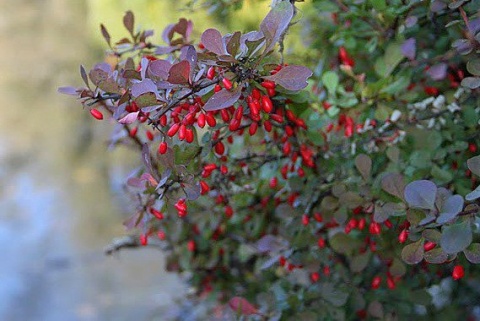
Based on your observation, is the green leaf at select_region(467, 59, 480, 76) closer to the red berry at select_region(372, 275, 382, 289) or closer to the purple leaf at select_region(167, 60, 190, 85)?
the purple leaf at select_region(167, 60, 190, 85)

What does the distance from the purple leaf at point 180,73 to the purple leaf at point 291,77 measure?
0.37ft

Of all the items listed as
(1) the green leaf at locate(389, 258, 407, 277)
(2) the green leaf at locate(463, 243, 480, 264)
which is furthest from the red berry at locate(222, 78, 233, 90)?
(1) the green leaf at locate(389, 258, 407, 277)

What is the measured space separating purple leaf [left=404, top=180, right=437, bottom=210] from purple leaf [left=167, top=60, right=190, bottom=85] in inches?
13.0

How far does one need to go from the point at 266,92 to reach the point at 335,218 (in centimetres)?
34

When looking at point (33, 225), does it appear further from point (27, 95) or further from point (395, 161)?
point (395, 161)

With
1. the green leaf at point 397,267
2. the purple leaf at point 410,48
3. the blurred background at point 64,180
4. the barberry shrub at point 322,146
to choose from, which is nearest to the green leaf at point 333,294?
the barberry shrub at point 322,146

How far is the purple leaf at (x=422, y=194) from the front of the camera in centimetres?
89

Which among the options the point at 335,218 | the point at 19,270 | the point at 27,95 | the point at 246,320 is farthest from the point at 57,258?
the point at 27,95

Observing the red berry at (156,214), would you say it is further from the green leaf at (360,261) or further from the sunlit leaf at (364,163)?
the green leaf at (360,261)

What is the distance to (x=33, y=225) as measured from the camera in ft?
17.9

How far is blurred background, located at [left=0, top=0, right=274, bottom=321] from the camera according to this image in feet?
12.8

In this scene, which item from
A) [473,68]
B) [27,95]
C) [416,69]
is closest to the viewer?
[473,68]

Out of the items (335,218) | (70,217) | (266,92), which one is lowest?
(335,218)

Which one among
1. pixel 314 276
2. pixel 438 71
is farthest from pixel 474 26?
pixel 314 276
